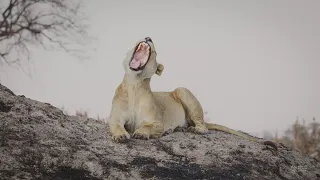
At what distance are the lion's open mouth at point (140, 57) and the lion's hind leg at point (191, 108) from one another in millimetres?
1465

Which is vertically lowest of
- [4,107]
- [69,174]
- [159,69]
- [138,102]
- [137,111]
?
[69,174]

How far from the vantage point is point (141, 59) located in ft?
18.5

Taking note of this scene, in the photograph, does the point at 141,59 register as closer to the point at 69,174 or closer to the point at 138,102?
the point at 138,102

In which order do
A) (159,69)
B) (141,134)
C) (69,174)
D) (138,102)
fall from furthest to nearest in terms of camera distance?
1. (159,69)
2. (138,102)
3. (141,134)
4. (69,174)

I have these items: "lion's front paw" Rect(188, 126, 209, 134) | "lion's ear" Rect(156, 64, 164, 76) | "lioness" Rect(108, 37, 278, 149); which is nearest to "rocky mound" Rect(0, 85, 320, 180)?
"lioness" Rect(108, 37, 278, 149)

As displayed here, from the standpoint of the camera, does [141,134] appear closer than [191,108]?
Yes

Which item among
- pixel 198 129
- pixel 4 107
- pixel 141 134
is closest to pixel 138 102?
pixel 141 134

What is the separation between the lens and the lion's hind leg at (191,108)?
6.66 metres

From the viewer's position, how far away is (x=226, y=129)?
23.1ft

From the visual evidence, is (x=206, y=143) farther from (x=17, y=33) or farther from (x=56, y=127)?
(x=17, y=33)

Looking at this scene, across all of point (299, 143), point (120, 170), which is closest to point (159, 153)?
point (120, 170)

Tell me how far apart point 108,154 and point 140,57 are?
1396 mm

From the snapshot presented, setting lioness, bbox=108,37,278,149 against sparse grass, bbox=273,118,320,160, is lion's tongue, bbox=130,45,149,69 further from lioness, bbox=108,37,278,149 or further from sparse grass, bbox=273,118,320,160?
sparse grass, bbox=273,118,320,160

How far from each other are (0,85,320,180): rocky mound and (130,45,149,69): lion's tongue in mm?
956
